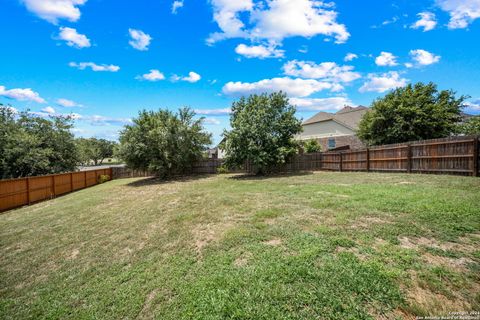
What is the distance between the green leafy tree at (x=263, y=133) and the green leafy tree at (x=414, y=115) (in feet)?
22.0

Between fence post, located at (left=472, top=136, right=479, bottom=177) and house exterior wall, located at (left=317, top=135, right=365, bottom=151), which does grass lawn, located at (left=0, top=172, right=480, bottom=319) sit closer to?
fence post, located at (left=472, top=136, right=479, bottom=177)

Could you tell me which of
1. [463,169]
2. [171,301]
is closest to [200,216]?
[171,301]

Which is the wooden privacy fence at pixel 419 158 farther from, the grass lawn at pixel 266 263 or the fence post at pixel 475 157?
the grass lawn at pixel 266 263

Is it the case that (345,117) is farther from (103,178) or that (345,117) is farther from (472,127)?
(103,178)

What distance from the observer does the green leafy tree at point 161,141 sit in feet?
51.2

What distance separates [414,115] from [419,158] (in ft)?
23.9

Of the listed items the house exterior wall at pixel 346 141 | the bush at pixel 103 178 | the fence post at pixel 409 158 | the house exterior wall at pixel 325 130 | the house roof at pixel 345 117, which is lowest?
the bush at pixel 103 178

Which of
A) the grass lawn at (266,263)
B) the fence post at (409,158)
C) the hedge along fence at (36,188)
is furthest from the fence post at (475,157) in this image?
the hedge along fence at (36,188)

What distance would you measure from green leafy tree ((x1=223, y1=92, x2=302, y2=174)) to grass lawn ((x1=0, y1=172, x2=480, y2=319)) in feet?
26.6

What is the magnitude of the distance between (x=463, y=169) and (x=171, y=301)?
1114 centimetres

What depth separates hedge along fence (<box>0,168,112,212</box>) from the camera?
35.4 ft

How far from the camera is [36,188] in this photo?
1233 cm

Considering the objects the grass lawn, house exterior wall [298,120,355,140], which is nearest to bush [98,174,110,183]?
the grass lawn

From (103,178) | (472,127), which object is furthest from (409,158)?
(103,178)
